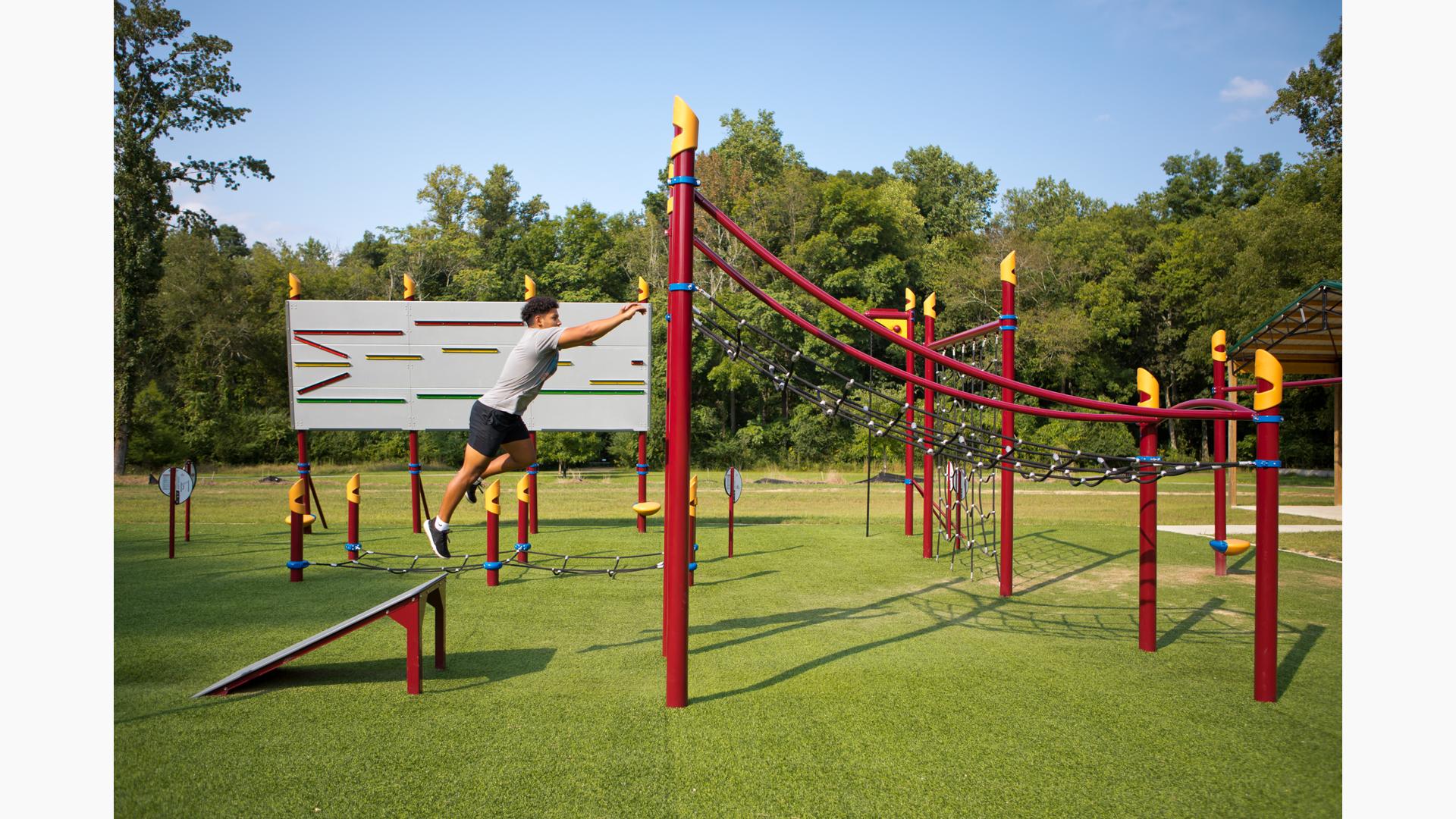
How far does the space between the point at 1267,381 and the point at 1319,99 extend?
25.7m

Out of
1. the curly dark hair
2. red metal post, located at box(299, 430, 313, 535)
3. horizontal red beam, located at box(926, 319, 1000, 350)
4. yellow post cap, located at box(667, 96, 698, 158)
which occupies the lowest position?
red metal post, located at box(299, 430, 313, 535)

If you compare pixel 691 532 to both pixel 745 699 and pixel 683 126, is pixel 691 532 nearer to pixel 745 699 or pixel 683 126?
pixel 745 699

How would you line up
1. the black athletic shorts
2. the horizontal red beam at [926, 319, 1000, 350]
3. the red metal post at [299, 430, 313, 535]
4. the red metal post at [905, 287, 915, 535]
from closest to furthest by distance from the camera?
the black athletic shorts, the red metal post at [905, 287, 915, 535], the horizontal red beam at [926, 319, 1000, 350], the red metal post at [299, 430, 313, 535]

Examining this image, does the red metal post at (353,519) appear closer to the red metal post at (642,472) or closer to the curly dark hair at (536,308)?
the red metal post at (642,472)

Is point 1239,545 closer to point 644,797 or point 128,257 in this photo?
point 644,797

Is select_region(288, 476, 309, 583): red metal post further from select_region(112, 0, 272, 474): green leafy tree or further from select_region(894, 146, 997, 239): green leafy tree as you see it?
select_region(894, 146, 997, 239): green leafy tree

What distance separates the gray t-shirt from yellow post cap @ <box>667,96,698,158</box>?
1.43 metres

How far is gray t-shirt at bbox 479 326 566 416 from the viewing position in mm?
5242

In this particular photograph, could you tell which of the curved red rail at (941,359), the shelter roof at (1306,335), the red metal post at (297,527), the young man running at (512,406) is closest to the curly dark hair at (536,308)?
the young man running at (512,406)

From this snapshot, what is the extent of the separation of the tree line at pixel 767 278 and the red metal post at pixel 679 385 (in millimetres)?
20361

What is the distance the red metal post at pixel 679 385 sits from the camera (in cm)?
445

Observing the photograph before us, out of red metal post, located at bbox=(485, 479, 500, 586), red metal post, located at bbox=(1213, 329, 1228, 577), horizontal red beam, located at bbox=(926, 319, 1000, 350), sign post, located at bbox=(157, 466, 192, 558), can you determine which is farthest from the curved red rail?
sign post, located at bbox=(157, 466, 192, 558)

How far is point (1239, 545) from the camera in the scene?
6.62 metres

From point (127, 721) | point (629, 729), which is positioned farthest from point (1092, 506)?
point (127, 721)
